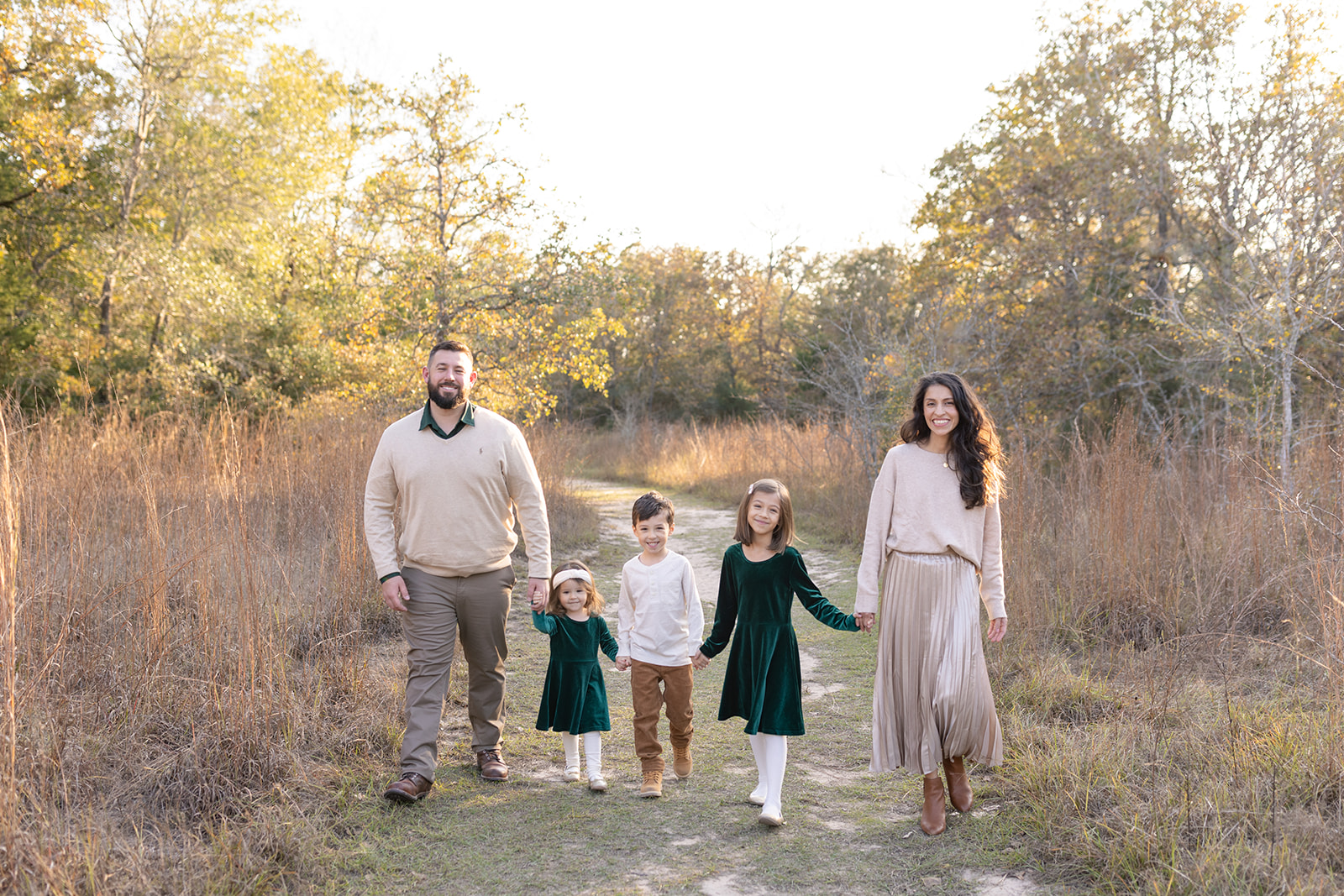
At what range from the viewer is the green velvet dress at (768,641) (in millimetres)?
3459

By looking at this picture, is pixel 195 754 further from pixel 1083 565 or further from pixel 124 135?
pixel 124 135

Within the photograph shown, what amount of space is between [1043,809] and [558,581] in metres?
2.10

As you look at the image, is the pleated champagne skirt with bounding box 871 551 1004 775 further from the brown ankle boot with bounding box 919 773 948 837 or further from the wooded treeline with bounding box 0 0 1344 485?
the wooded treeline with bounding box 0 0 1344 485

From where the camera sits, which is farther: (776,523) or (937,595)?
(776,523)

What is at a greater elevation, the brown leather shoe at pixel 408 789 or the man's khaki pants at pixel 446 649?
the man's khaki pants at pixel 446 649

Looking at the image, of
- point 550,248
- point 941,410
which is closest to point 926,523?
point 941,410

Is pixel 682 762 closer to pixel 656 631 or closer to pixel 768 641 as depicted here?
pixel 656 631

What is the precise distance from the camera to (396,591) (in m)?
3.72

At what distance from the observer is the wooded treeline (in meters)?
8.30

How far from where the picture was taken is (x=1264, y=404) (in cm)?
852

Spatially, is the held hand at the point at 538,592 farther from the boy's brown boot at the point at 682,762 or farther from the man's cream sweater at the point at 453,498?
the boy's brown boot at the point at 682,762

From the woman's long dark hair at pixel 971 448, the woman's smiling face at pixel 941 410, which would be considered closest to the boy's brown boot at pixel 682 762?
the woman's long dark hair at pixel 971 448

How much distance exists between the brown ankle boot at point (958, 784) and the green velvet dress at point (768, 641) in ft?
2.03

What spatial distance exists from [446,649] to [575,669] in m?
0.56
